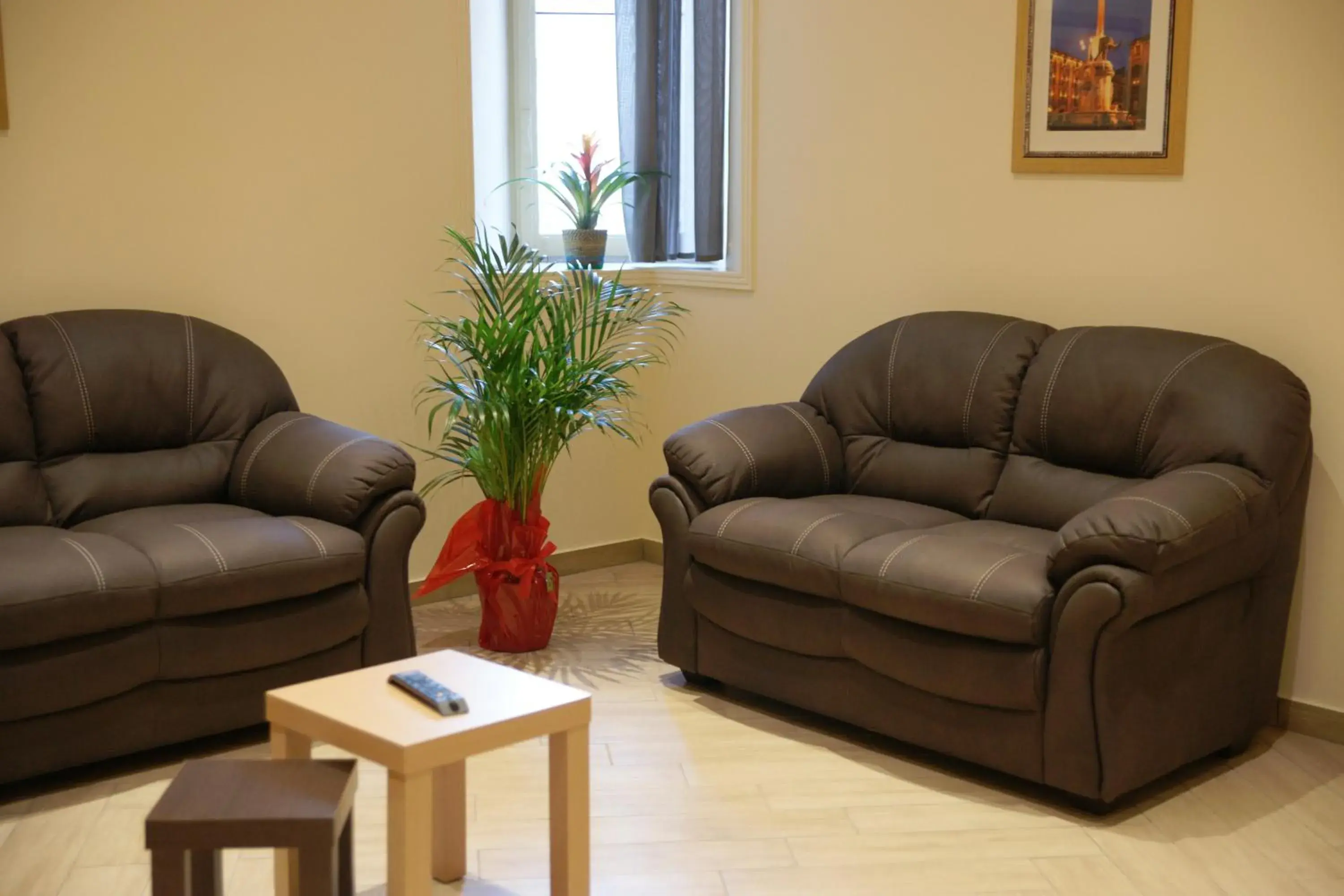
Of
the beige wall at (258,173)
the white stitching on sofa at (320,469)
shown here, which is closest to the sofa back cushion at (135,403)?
the beige wall at (258,173)

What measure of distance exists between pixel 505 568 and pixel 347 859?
181 cm

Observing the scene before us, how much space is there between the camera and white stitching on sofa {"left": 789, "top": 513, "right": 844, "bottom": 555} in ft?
11.4

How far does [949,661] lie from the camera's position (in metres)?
3.20

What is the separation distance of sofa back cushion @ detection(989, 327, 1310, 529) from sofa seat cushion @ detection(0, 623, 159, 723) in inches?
84.4

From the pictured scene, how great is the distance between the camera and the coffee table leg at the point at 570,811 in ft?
8.22

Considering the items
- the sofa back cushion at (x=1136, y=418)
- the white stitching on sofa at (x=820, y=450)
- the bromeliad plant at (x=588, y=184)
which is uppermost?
the bromeliad plant at (x=588, y=184)

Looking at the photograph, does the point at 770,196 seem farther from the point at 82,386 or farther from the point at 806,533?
the point at 82,386

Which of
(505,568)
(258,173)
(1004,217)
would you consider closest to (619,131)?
(258,173)

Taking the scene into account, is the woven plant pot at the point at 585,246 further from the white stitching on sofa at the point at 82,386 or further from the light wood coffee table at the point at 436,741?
the light wood coffee table at the point at 436,741

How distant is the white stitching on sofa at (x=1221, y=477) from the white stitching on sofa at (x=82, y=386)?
2.74 metres

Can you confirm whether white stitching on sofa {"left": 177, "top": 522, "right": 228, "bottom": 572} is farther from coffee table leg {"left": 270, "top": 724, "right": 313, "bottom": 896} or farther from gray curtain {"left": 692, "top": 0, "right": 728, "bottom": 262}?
gray curtain {"left": 692, "top": 0, "right": 728, "bottom": 262}

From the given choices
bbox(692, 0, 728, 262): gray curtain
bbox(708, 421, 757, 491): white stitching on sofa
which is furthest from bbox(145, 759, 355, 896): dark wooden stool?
bbox(692, 0, 728, 262): gray curtain

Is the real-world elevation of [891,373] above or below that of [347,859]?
above

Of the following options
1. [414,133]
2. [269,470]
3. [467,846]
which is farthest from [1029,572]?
[414,133]
